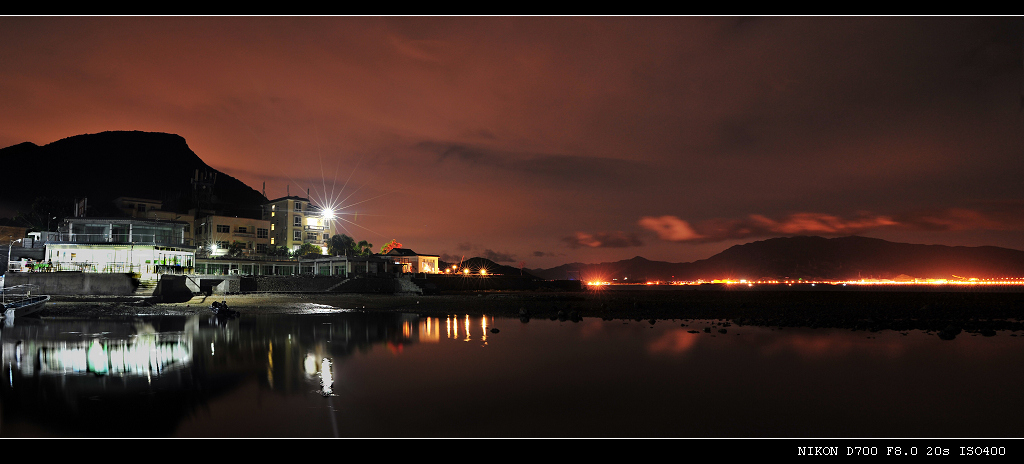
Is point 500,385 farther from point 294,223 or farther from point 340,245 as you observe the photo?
point 294,223

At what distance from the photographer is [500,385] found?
56.5ft

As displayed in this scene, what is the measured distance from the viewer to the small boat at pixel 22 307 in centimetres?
3571

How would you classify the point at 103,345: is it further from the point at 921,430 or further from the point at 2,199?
the point at 2,199

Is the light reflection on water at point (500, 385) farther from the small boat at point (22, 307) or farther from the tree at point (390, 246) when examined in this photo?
the tree at point (390, 246)

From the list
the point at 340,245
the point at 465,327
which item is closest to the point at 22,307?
the point at 465,327

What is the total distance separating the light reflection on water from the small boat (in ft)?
30.3

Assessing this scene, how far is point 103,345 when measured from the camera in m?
23.3

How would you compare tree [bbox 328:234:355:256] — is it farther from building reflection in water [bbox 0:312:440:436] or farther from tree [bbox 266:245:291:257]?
building reflection in water [bbox 0:312:440:436]

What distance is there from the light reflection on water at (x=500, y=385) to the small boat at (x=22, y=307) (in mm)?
9243

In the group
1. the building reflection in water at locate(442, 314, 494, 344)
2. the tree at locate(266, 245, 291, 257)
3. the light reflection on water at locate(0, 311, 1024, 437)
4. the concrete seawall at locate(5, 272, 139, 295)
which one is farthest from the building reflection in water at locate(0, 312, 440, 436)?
the tree at locate(266, 245, 291, 257)

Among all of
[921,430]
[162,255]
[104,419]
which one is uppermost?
[162,255]
